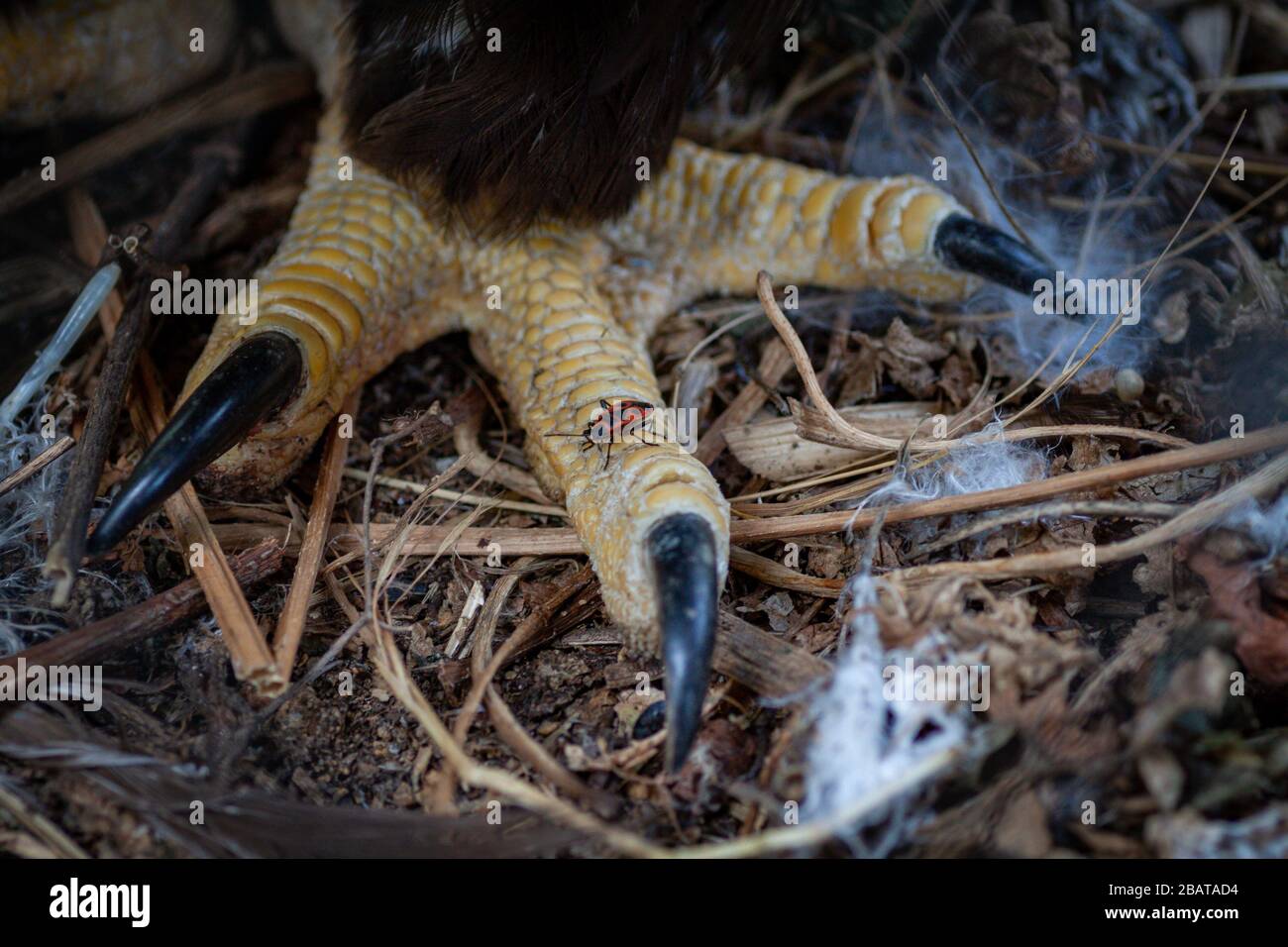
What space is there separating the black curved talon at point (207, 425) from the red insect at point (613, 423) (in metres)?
0.43

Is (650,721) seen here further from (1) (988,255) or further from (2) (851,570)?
(1) (988,255)

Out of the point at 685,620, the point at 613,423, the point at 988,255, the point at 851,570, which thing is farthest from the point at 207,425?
the point at 988,255

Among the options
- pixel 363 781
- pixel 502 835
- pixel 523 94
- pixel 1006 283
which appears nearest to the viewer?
pixel 502 835

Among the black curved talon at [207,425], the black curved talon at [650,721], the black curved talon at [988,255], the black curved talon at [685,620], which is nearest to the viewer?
the black curved talon at [685,620]

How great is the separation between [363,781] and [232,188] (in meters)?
1.34

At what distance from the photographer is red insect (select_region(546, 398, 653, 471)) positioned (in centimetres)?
133

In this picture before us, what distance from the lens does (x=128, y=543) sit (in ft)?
4.65

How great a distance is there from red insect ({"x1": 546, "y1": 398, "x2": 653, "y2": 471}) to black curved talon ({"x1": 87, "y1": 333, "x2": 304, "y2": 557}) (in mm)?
431

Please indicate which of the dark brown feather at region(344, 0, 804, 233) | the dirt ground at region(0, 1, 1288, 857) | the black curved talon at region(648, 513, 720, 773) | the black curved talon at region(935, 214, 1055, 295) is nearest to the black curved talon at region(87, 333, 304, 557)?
the dirt ground at region(0, 1, 1288, 857)

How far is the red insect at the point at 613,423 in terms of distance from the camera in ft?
4.36

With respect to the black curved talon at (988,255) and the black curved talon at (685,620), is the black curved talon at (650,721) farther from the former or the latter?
the black curved talon at (988,255)

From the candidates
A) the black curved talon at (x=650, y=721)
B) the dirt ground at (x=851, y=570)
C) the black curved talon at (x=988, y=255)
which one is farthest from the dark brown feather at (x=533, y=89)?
the black curved talon at (x=650, y=721)

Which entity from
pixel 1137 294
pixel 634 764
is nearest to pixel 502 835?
pixel 634 764
